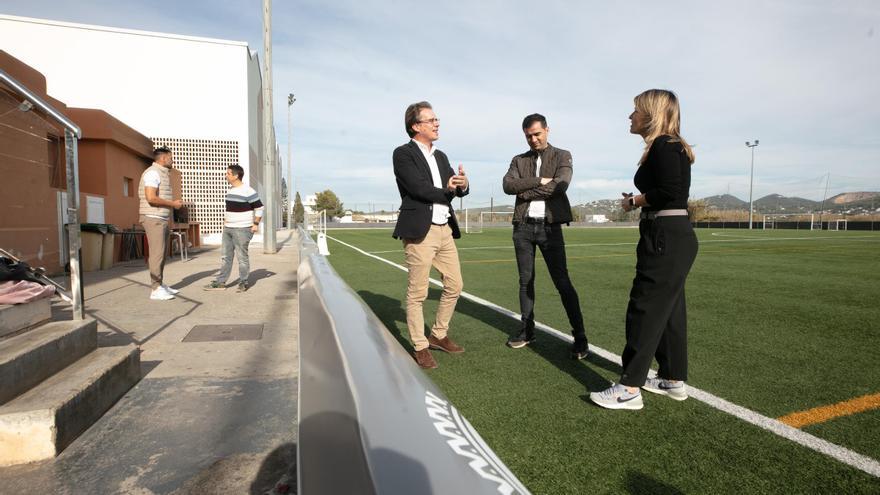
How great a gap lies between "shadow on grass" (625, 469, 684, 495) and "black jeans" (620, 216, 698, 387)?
2.34 ft

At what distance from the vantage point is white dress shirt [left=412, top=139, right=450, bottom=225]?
346 cm

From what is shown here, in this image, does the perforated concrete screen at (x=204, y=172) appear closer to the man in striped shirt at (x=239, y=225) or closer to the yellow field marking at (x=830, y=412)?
the man in striped shirt at (x=239, y=225)

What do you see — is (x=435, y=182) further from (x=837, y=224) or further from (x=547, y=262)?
(x=837, y=224)

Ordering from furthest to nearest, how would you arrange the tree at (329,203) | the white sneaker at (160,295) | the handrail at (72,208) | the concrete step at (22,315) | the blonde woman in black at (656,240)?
the tree at (329,203)
the white sneaker at (160,295)
the handrail at (72,208)
the concrete step at (22,315)
the blonde woman in black at (656,240)

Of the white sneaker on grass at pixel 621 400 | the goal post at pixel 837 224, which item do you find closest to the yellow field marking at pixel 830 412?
the white sneaker on grass at pixel 621 400

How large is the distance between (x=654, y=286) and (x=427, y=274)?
1567mm

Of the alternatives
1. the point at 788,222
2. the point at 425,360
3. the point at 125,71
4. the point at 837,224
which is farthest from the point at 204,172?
the point at 788,222

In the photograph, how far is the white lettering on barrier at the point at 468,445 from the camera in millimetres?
673

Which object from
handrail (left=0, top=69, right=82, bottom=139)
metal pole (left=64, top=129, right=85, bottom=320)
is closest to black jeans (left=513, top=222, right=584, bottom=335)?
metal pole (left=64, top=129, right=85, bottom=320)

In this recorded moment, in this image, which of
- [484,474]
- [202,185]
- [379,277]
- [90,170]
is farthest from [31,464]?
[202,185]

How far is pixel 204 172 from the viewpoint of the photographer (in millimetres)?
19375

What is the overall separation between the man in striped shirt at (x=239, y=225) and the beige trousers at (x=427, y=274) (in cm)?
389

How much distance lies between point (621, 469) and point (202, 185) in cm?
2066

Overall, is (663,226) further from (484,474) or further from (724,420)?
(484,474)
